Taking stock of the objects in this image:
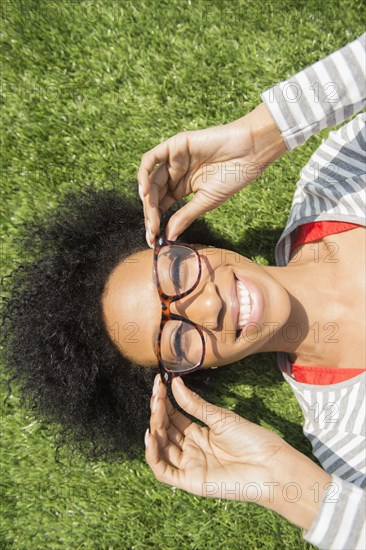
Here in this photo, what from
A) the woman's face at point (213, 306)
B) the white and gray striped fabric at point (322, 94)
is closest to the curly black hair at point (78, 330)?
the woman's face at point (213, 306)

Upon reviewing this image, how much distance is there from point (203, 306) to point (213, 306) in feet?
0.24

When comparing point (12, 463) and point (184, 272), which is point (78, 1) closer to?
point (184, 272)

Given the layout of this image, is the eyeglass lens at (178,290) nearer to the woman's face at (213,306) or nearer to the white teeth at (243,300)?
the woman's face at (213,306)

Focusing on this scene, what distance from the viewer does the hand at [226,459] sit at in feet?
8.72

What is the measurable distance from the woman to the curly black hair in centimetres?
48

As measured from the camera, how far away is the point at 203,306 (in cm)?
282

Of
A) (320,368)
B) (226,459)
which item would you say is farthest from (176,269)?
(320,368)

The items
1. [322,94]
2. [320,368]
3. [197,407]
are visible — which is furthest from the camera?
[320,368]

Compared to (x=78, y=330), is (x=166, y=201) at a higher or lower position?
higher

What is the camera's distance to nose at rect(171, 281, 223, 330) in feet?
9.13

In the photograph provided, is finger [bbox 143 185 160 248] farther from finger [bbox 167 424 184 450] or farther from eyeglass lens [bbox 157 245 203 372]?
finger [bbox 167 424 184 450]

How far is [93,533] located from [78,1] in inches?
188

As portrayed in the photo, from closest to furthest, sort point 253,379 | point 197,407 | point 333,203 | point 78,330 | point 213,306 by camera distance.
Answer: point 213,306
point 197,407
point 78,330
point 333,203
point 253,379

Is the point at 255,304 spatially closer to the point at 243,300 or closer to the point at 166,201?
the point at 243,300
